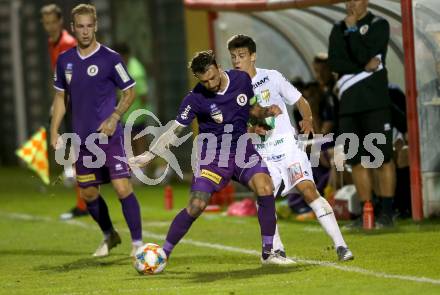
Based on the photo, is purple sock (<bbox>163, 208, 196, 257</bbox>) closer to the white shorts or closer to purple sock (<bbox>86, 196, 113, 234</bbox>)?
the white shorts

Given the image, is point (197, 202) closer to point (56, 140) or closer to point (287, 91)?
point (287, 91)

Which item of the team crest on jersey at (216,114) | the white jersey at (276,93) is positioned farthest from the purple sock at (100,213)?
the team crest on jersey at (216,114)

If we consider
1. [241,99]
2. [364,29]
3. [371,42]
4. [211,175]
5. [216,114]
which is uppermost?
[364,29]

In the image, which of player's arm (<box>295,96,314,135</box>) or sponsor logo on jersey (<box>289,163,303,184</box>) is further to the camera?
sponsor logo on jersey (<box>289,163,303,184</box>)

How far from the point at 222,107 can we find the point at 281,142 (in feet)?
2.78

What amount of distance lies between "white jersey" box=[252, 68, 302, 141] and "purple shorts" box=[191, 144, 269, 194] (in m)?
0.54

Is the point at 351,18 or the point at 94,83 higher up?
the point at 351,18

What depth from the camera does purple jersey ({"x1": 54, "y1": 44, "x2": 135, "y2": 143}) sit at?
11227 millimetres


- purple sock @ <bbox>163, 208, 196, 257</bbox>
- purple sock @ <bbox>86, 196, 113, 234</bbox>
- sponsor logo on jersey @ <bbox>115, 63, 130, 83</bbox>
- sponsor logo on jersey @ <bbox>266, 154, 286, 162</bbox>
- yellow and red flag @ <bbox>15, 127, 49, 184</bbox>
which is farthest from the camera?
yellow and red flag @ <bbox>15, 127, 49, 184</bbox>

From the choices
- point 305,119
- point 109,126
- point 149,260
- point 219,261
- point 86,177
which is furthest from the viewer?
point 86,177

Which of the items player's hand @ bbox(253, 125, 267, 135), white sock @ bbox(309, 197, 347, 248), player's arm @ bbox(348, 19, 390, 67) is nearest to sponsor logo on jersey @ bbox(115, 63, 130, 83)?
player's hand @ bbox(253, 125, 267, 135)

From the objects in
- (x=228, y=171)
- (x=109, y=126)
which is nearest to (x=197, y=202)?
(x=228, y=171)

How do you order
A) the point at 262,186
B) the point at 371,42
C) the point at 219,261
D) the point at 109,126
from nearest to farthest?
the point at 262,186 → the point at 219,261 → the point at 109,126 → the point at 371,42

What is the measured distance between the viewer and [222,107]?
32.5ft
